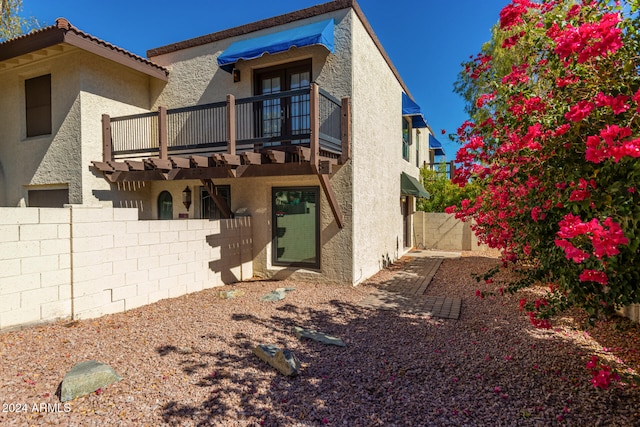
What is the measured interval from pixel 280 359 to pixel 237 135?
6.32 metres

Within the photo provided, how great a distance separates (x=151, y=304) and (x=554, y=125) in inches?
279

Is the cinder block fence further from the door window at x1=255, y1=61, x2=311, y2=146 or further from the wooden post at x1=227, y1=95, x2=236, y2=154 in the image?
the door window at x1=255, y1=61, x2=311, y2=146

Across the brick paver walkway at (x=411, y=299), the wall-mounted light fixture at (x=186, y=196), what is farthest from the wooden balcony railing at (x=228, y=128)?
the brick paver walkway at (x=411, y=299)

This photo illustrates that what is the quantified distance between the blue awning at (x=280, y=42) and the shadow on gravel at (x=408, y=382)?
6259 mm

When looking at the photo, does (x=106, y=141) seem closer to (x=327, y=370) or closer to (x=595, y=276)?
(x=327, y=370)

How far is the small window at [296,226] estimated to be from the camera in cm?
852

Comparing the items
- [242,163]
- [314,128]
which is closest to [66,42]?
[242,163]

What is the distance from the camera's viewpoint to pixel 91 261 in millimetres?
5578

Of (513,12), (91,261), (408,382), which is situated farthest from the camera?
(91,261)

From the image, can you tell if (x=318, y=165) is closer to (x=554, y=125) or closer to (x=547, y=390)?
(x=554, y=125)

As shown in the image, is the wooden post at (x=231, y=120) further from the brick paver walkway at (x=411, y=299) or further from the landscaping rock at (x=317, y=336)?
the brick paver walkway at (x=411, y=299)

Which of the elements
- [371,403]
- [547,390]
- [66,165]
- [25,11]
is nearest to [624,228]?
[547,390]

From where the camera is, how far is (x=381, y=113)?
1052 cm

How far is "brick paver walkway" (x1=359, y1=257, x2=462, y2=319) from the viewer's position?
254 inches
